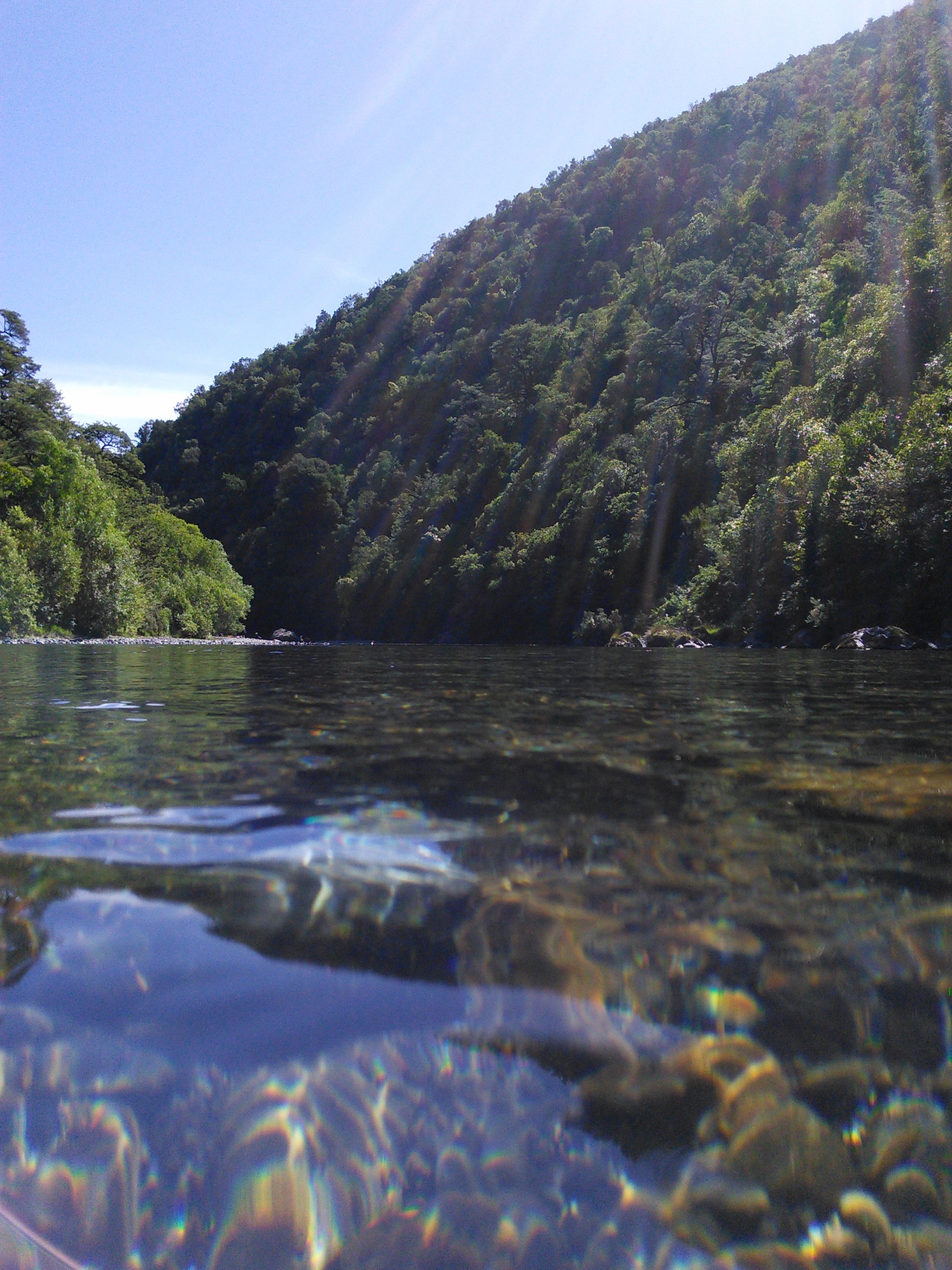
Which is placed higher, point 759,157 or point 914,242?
point 759,157

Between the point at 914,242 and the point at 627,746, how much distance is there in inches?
1416

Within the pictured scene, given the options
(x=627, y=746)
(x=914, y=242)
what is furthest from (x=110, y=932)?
(x=914, y=242)

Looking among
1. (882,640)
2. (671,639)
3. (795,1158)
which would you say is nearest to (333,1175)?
(795,1158)

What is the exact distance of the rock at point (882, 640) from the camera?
74.7ft

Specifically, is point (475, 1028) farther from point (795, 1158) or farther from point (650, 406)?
point (650, 406)

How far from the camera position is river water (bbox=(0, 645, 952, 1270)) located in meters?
0.94

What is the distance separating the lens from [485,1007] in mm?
1341

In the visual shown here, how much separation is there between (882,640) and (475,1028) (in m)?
24.5

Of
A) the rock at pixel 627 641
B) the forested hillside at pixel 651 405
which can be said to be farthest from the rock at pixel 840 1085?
the rock at pixel 627 641

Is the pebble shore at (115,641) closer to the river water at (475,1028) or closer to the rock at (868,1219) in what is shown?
the river water at (475,1028)

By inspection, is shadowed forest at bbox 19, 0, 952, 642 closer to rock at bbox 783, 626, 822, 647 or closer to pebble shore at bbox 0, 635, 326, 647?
rock at bbox 783, 626, 822, 647

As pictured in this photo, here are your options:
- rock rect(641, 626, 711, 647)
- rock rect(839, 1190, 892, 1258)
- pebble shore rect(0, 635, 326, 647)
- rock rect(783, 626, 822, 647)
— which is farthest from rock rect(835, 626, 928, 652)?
rock rect(839, 1190, 892, 1258)

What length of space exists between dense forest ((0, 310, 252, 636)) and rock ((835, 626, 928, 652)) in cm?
3105

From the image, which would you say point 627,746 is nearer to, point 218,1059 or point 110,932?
point 110,932
